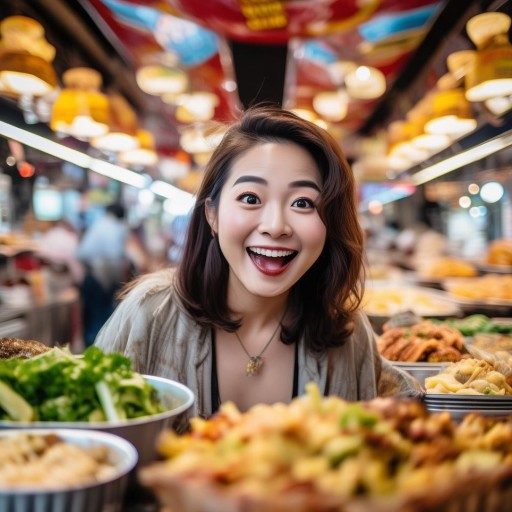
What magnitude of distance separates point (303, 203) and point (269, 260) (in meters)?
0.20

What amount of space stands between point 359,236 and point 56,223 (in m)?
4.55

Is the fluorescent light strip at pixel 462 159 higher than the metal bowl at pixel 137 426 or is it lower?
higher

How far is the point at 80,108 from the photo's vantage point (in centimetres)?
481

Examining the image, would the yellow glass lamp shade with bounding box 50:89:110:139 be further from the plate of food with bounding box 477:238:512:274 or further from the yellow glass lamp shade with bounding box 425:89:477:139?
the plate of food with bounding box 477:238:512:274

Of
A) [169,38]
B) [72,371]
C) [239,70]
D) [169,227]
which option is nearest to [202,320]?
[72,371]

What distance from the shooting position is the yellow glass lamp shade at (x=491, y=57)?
119 inches

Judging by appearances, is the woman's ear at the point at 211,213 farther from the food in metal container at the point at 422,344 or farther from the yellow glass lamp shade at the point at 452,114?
the yellow glass lamp shade at the point at 452,114

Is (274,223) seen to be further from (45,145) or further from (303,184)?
(45,145)

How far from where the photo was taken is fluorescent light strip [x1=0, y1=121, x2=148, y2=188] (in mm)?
3108

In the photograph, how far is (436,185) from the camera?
21.3 ft

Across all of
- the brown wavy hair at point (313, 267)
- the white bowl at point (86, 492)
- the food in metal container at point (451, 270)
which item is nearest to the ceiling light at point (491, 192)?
the food in metal container at point (451, 270)

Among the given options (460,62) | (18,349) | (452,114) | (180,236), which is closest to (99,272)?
(452,114)

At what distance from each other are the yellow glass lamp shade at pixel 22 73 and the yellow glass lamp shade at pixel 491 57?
247 cm

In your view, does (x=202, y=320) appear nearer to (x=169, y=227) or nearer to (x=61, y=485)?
(x=61, y=485)
